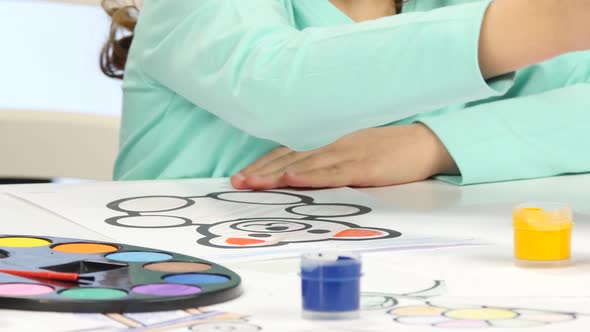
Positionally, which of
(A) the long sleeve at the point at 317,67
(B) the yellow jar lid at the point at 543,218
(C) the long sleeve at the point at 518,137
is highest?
(A) the long sleeve at the point at 317,67

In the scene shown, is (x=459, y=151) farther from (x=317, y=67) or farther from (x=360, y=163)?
(x=317, y=67)


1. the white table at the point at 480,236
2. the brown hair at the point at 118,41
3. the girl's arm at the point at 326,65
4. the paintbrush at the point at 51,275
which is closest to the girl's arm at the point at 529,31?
the girl's arm at the point at 326,65

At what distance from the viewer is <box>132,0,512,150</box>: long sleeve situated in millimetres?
692

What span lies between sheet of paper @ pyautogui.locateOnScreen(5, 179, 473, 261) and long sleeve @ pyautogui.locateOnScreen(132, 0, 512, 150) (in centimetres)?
6

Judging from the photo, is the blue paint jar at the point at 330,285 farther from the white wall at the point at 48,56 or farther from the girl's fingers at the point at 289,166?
the white wall at the point at 48,56

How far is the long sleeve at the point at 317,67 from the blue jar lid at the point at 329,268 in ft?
0.88

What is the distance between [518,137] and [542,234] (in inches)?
14.5

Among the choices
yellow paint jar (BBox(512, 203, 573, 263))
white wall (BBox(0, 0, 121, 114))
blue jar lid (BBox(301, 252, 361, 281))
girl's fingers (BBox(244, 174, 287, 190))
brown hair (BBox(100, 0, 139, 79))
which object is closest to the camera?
blue jar lid (BBox(301, 252, 361, 281))

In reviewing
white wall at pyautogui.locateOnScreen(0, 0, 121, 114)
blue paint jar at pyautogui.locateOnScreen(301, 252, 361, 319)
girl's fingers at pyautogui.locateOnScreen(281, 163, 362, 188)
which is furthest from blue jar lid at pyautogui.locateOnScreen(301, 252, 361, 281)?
white wall at pyautogui.locateOnScreen(0, 0, 121, 114)

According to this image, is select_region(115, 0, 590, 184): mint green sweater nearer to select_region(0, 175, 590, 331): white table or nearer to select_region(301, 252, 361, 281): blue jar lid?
select_region(0, 175, 590, 331): white table

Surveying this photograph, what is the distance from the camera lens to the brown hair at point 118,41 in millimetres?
1139

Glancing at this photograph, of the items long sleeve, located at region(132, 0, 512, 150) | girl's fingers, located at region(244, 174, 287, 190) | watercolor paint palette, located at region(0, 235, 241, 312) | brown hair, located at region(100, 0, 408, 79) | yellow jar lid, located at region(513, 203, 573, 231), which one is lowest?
watercolor paint palette, located at region(0, 235, 241, 312)

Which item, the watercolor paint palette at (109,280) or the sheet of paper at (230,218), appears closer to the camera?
the watercolor paint palette at (109,280)

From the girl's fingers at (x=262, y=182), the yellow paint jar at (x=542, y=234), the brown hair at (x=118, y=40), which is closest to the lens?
the yellow paint jar at (x=542, y=234)
